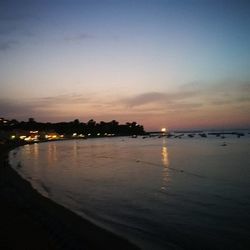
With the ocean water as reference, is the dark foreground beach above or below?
above

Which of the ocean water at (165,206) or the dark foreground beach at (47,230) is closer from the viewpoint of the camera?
the dark foreground beach at (47,230)

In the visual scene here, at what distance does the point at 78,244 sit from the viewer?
1224 centimetres

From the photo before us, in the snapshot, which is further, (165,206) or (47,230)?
(165,206)

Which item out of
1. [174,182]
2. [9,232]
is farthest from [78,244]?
[174,182]

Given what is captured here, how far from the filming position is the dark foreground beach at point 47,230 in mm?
11758

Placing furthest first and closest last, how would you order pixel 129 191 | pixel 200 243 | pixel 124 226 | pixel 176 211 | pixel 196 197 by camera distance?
pixel 129 191 → pixel 196 197 → pixel 176 211 → pixel 124 226 → pixel 200 243

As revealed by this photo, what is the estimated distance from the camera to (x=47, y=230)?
1349cm

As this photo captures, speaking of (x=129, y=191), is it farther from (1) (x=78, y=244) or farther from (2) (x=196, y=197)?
(1) (x=78, y=244)

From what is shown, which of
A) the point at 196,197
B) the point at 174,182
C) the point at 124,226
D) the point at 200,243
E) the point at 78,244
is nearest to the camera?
the point at 78,244

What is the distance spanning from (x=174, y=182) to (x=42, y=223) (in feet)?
62.0

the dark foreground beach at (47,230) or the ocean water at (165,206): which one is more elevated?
the dark foreground beach at (47,230)

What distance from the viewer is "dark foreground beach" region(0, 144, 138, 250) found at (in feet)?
38.6

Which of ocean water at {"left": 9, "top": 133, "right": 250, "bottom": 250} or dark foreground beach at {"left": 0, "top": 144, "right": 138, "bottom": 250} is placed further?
ocean water at {"left": 9, "top": 133, "right": 250, "bottom": 250}

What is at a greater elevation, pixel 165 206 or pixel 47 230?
pixel 47 230
